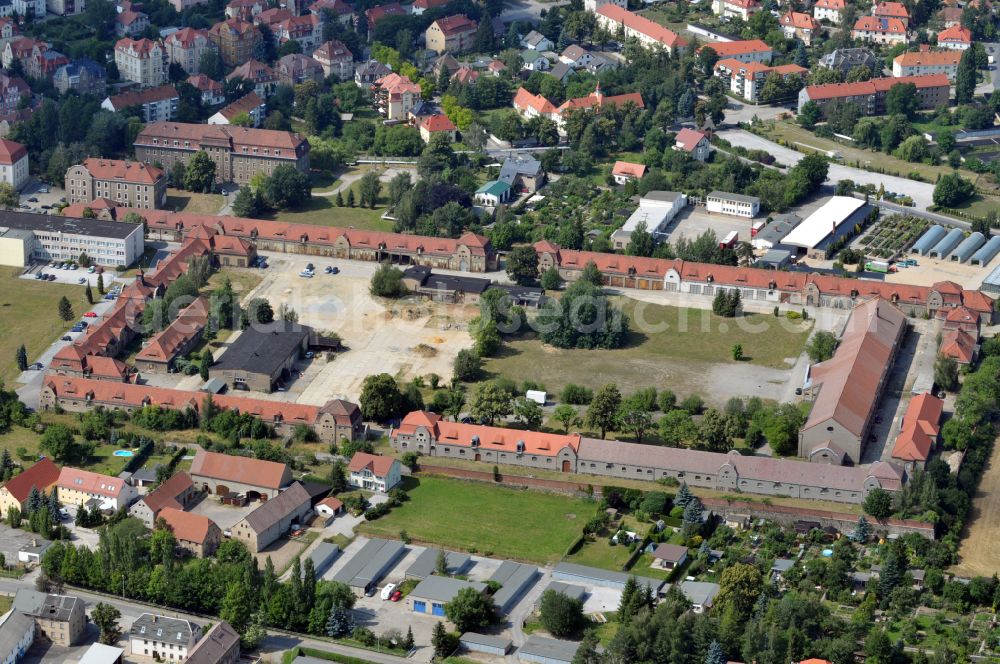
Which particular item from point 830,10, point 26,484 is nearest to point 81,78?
point 26,484

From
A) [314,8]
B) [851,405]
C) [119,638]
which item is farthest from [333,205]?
[119,638]

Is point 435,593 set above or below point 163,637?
above

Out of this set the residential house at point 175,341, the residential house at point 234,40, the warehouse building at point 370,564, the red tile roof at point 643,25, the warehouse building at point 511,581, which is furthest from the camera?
the red tile roof at point 643,25

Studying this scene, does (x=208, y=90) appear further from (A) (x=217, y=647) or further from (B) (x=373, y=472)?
(A) (x=217, y=647)

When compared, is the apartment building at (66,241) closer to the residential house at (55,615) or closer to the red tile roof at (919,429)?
the residential house at (55,615)

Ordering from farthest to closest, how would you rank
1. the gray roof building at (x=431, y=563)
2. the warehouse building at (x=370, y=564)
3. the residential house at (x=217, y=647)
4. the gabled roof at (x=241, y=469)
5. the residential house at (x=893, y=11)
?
the residential house at (x=893, y=11), the gabled roof at (x=241, y=469), the gray roof building at (x=431, y=563), the warehouse building at (x=370, y=564), the residential house at (x=217, y=647)

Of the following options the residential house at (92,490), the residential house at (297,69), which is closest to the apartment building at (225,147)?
the residential house at (297,69)

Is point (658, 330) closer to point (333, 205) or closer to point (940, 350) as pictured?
point (940, 350)
